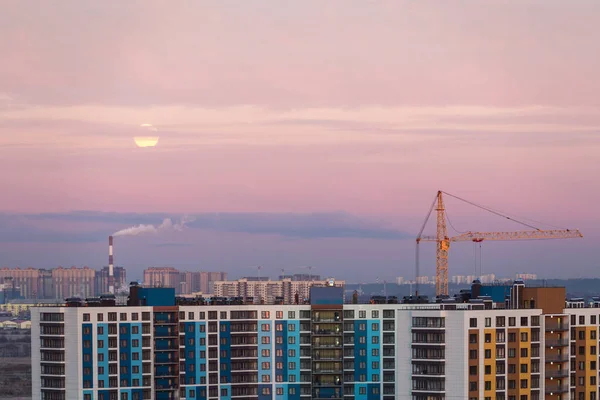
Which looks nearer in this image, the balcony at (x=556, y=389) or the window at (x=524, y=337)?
the window at (x=524, y=337)

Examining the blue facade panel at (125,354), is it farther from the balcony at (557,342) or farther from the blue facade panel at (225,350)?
the balcony at (557,342)

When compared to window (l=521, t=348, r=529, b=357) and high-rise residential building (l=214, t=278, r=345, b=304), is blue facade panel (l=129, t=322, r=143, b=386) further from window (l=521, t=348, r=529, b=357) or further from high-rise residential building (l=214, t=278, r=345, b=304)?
high-rise residential building (l=214, t=278, r=345, b=304)

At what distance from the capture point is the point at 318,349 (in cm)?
8625

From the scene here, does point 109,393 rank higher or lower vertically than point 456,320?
lower

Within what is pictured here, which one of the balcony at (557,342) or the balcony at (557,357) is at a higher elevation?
the balcony at (557,342)

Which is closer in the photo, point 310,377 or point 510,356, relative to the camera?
point 510,356

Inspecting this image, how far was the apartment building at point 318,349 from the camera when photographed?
72.3m

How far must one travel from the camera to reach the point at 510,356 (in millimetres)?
72625

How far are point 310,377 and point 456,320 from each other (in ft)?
56.0

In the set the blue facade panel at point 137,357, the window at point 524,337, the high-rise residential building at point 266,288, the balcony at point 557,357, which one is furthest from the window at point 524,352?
the high-rise residential building at point 266,288

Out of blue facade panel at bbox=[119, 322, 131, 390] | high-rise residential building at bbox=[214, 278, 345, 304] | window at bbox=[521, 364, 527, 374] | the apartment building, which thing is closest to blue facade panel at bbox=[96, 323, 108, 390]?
Answer: the apartment building

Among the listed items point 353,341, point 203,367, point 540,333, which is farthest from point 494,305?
point 203,367

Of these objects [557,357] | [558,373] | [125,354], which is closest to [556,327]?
[557,357]

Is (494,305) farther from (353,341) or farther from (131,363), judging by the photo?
(131,363)
